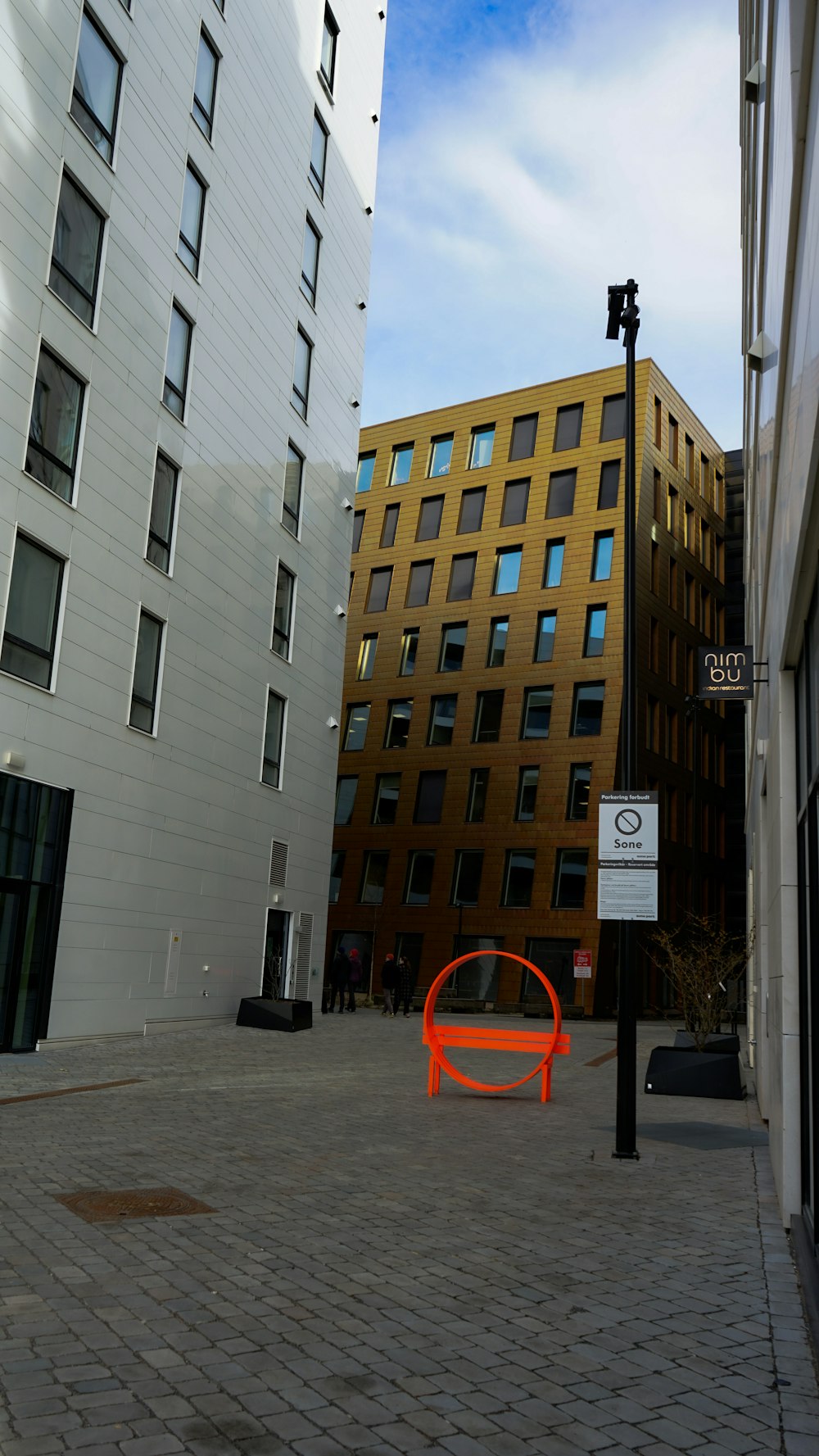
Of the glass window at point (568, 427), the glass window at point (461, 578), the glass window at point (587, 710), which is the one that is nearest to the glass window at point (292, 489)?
the glass window at point (587, 710)

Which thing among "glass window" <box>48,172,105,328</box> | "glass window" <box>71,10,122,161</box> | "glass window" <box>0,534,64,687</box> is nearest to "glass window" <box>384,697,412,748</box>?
"glass window" <box>48,172,105,328</box>

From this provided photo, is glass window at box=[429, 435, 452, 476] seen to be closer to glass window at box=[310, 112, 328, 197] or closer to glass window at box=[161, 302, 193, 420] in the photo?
glass window at box=[310, 112, 328, 197]

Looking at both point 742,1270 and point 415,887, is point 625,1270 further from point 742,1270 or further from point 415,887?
point 415,887

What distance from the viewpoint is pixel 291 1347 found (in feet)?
15.4

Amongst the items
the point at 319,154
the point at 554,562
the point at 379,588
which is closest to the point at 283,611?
the point at 319,154

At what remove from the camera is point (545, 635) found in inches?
1879

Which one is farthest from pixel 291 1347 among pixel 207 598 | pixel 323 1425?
pixel 207 598

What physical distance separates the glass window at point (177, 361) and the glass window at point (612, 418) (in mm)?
27752

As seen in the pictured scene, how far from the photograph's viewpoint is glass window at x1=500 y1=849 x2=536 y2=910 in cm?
4531

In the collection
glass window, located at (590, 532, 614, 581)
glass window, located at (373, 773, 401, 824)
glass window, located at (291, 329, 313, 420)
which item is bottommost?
glass window, located at (373, 773, 401, 824)

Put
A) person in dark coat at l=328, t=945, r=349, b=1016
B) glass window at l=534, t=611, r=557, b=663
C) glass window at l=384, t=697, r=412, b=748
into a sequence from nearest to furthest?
person in dark coat at l=328, t=945, r=349, b=1016, glass window at l=534, t=611, r=557, b=663, glass window at l=384, t=697, r=412, b=748

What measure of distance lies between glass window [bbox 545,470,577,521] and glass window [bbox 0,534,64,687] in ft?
109

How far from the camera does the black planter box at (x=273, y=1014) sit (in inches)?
930

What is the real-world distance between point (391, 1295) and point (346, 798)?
4619 centimetres
